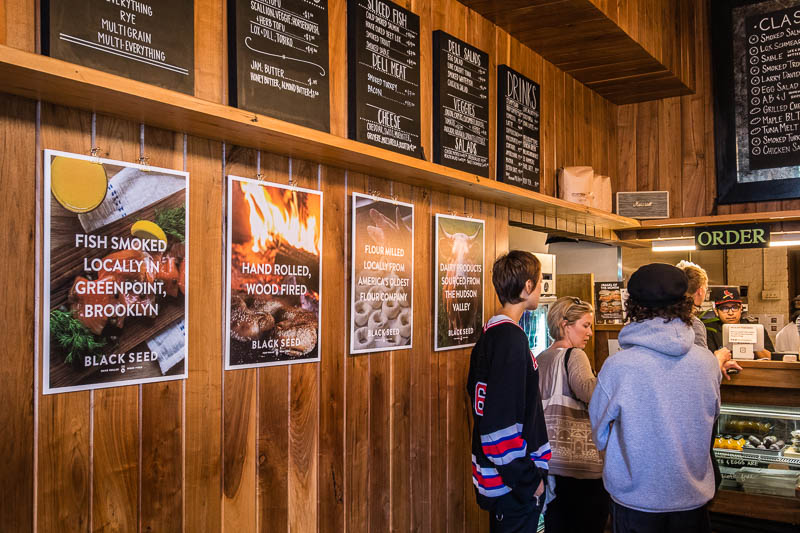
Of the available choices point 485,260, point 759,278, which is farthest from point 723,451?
point 759,278

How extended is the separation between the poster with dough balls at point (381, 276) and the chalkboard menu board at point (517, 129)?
0.95 meters

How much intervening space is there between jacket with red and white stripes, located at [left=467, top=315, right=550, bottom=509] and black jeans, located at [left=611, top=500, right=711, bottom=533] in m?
0.34

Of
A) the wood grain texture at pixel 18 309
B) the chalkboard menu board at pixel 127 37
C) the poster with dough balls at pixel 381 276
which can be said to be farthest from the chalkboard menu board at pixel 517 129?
the wood grain texture at pixel 18 309

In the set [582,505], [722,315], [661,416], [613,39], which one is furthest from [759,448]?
[613,39]

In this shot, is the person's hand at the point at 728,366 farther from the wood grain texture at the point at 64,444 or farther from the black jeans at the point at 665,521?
the wood grain texture at the point at 64,444

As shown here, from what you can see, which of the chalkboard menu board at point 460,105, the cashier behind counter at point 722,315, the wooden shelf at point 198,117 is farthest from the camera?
the cashier behind counter at point 722,315

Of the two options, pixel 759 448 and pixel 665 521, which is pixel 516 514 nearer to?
pixel 665 521

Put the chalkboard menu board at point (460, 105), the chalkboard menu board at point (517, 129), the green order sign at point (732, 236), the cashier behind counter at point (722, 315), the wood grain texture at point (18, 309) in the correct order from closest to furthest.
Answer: the wood grain texture at point (18, 309) < the chalkboard menu board at point (460, 105) < the chalkboard menu board at point (517, 129) < the cashier behind counter at point (722, 315) < the green order sign at point (732, 236)

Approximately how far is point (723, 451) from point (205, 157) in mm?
3422

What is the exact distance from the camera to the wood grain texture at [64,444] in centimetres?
175

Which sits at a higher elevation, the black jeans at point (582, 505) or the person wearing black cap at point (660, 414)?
the person wearing black cap at point (660, 414)

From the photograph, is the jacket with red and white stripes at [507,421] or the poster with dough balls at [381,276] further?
the poster with dough balls at [381,276]

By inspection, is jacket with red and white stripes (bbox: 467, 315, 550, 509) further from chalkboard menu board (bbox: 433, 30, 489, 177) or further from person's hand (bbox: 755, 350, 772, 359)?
person's hand (bbox: 755, 350, 772, 359)

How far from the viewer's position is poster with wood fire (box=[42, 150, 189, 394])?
5.84 feet
